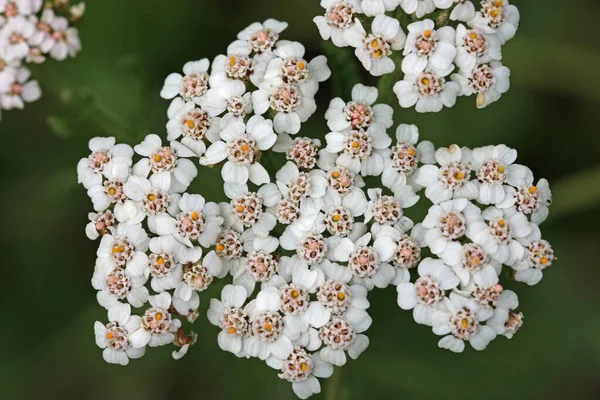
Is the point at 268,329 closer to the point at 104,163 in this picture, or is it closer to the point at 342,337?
the point at 342,337

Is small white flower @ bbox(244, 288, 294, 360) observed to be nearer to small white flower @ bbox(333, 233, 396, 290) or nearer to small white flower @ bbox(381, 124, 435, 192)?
small white flower @ bbox(333, 233, 396, 290)

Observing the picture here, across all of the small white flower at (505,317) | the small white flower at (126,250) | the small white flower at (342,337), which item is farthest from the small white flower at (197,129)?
the small white flower at (505,317)

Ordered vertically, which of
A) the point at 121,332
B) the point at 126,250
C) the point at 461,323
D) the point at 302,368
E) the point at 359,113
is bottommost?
the point at 302,368

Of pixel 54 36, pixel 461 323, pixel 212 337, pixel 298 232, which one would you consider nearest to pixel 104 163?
pixel 54 36

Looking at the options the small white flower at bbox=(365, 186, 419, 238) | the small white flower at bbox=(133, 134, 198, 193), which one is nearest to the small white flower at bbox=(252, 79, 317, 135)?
the small white flower at bbox=(133, 134, 198, 193)

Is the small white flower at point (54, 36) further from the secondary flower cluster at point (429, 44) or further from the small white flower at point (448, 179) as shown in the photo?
the small white flower at point (448, 179)
